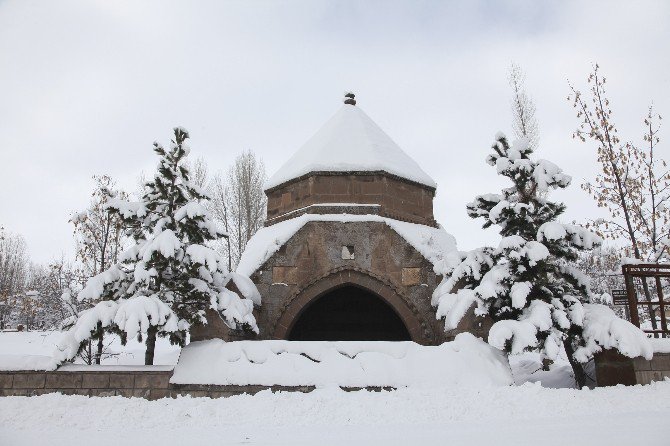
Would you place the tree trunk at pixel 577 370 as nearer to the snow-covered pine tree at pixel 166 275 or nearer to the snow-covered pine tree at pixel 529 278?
the snow-covered pine tree at pixel 529 278

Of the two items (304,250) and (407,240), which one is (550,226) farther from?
(304,250)

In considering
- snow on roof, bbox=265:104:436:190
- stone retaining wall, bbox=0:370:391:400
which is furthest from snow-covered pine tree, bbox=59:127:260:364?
snow on roof, bbox=265:104:436:190

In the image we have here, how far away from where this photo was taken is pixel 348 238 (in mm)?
9320

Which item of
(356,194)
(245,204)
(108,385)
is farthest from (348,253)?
(245,204)

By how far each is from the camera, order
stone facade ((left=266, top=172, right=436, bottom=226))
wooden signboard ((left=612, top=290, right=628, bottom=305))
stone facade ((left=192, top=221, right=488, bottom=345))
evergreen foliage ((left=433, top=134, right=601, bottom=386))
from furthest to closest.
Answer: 1. stone facade ((left=266, top=172, right=436, bottom=226))
2. wooden signboard ((left=612, top=290, right=628, bottom=305))
3. stone facade ((left=192, top=221, right=488, bottom=345))
4. evergreen foliage ((left=433, top=134, right=601, bottom=386))

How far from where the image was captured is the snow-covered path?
4.48 m

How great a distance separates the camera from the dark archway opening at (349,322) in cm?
1191

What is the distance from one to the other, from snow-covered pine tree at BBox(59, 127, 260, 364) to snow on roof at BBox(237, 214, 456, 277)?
1.10m

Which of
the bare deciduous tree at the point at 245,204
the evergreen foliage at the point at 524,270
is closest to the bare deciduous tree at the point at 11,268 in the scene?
the bare deciduous tree at the point at 245,204

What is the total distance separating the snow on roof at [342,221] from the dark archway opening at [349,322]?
2.76 m

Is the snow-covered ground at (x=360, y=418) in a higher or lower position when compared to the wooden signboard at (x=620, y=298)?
lower

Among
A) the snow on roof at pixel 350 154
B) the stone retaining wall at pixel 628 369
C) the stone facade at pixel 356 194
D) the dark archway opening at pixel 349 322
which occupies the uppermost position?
the snow on roof at pixel 350 154

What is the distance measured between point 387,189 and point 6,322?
31554 mm

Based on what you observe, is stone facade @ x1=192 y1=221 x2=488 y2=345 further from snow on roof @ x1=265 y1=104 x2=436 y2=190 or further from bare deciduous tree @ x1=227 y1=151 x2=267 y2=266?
bare deciduous tree @ x1=227 y1=151 x2=267 y2=266
